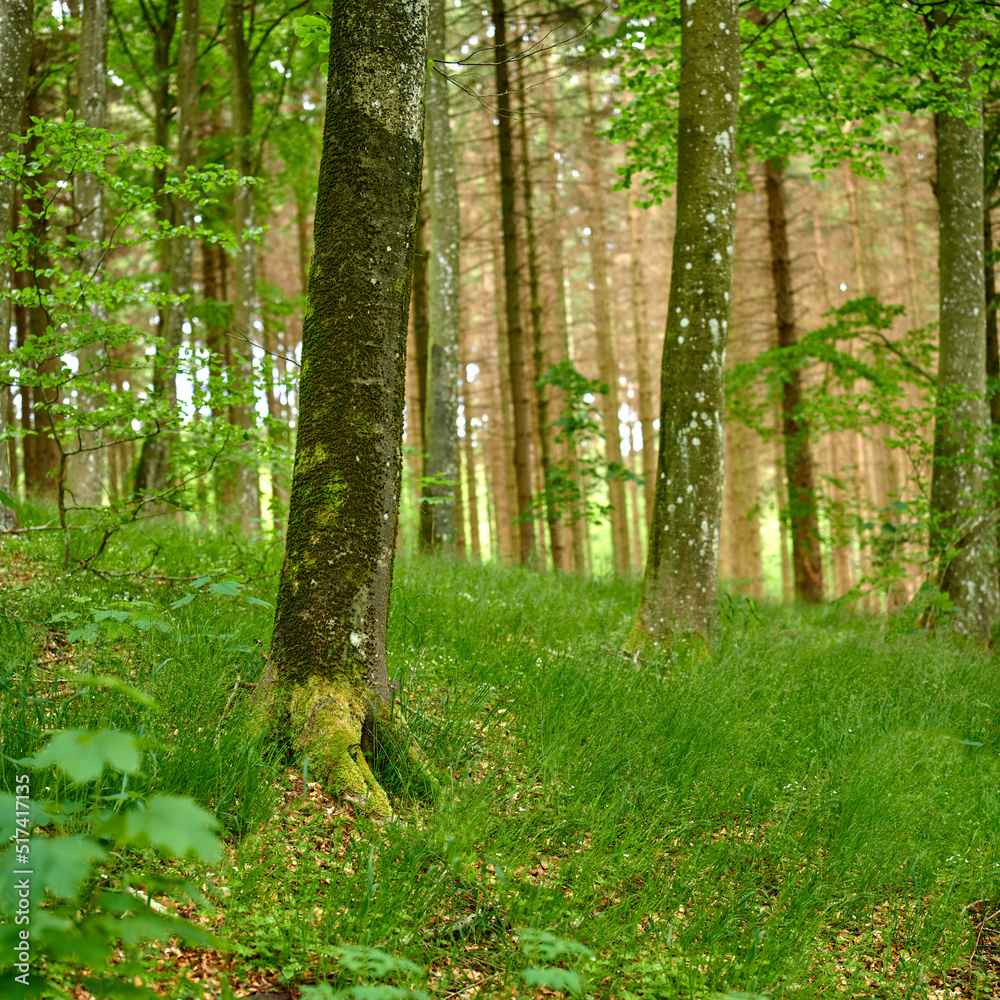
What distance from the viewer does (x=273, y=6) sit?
1178cm

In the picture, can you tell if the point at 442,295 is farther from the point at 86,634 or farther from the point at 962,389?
the point at 86,634

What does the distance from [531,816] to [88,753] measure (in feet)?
6.25

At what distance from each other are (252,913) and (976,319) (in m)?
10.1

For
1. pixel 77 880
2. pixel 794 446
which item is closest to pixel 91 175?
pixel 77 880

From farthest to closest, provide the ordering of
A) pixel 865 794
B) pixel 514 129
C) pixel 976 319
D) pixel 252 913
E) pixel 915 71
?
pixel 514 129, pixel 976 319, pixel 915 71, pixel 865 794, pixel 252 913

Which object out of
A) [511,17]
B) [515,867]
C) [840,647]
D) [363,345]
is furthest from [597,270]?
[515,867]

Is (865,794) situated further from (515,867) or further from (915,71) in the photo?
(915,71)

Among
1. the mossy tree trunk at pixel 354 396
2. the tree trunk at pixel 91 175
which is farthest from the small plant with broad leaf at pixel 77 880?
the tree trunk at pixel 91 175

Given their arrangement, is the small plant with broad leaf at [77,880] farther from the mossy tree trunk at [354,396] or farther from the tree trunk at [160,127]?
the tree trunk at [160,127]

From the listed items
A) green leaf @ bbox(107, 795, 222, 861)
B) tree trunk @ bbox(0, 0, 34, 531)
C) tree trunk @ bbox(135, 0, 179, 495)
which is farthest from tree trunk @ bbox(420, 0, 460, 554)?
green leaf @ bbox(107, 795, 222, 861)

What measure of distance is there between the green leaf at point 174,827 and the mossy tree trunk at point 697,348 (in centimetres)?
427

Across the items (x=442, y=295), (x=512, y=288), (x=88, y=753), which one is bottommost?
(x=88, y=753)

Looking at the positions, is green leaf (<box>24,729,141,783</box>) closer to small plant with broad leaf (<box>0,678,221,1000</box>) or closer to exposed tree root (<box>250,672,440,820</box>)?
small plant with broad leaf (<box>0,678,221,1000</box>)

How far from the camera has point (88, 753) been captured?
4.93 feet
